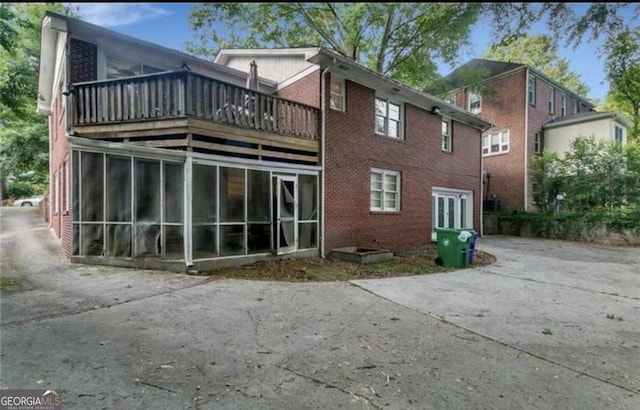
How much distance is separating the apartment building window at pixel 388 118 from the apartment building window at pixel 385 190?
1457 mm

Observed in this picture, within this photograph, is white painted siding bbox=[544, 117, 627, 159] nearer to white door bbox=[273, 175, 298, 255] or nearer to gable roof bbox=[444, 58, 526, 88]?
gable roof bbox=[444, 58, 526, 88]

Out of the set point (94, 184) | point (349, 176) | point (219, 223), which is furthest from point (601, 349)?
point (94, 184)

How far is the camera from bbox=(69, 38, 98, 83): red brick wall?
8805mm

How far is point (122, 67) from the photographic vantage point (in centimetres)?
977

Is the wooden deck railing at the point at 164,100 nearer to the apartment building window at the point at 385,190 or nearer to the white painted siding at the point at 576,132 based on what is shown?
the apartment building window at the point at 385,190

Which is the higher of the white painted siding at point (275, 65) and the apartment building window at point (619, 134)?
the white painted siding at point (275, 65)

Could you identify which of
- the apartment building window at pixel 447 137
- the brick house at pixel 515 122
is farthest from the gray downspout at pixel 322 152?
the brick house at pixel 515 122

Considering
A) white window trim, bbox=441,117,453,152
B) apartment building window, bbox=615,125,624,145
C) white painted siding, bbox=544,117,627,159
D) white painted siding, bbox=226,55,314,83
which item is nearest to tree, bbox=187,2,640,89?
white painted siding, bbox=226,55,314,83

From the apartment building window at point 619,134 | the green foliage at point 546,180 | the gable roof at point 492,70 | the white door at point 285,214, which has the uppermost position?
the gable roof at point 492,70

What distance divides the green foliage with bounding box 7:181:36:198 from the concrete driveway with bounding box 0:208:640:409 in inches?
1279

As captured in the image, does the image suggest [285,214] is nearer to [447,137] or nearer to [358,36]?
[447,137]

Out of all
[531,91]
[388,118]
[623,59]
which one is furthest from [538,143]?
[623,59]

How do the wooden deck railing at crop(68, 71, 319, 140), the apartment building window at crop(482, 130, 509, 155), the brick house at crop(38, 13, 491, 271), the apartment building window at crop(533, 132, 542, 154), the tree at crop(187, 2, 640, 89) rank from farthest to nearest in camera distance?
the apartment building window at crop(482, 130, 509, 155) → the apartment building window at crop(533, 132, 542, 154) → the tree at crop(187, 2, 640, 89) → the brick house at crop(38, 13, 491, 271) → the wooden deck railing at crop(68, 71, 319, 140)

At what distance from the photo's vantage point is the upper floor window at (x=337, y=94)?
36.6ft
